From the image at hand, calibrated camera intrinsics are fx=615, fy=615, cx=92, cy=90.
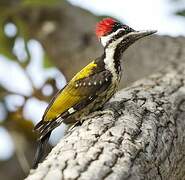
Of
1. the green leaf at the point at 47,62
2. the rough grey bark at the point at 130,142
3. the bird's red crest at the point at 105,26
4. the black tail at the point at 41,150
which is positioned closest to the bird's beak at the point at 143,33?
the bird's red crest at the point at 105,26

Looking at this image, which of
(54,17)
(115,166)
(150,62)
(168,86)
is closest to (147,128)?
(115,166)

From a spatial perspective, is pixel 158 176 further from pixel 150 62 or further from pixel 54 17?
pixel 54 17

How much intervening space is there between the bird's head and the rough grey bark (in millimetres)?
309

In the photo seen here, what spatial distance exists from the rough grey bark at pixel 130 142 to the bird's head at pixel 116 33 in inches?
12.2

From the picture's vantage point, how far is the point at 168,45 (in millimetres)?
4754

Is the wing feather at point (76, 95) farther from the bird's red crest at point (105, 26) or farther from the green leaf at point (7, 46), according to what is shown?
the green leaf at point (7, 46)

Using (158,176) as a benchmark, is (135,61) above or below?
below

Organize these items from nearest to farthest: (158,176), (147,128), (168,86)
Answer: (158,176)
(147,128)
(168,86)

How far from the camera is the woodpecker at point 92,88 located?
11.5ft

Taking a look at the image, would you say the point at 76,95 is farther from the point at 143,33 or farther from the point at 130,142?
the point at 130,142

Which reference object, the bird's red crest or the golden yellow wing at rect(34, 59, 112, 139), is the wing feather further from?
the bird's red crest

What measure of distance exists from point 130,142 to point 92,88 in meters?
0.91

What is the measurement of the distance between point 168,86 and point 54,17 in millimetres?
1382

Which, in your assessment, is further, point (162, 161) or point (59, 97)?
point (59, 97)
